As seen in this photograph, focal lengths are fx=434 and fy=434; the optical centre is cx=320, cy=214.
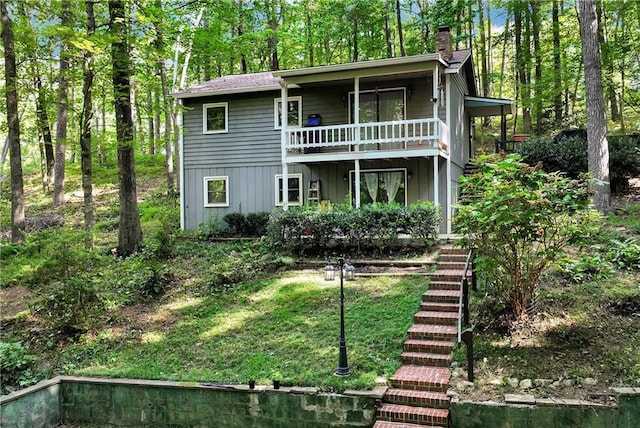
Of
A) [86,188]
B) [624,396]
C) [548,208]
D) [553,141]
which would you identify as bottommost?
[624,396]

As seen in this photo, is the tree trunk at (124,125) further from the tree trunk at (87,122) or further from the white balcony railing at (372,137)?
the white balcony railing at (372,137)

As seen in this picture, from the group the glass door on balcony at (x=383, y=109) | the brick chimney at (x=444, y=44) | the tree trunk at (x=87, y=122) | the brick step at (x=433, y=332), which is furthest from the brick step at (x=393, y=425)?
the brick chimney at (x=444, y=44)

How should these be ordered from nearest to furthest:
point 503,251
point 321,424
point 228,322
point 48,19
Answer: point 321,424 < point 503,251 < point 228,322 < point 48,19

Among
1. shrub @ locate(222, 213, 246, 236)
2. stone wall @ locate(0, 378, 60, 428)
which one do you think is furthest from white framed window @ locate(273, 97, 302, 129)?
stone wall @ locate(0, 378, 60, 428)

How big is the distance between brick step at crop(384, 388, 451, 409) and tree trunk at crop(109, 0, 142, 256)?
31.3ft

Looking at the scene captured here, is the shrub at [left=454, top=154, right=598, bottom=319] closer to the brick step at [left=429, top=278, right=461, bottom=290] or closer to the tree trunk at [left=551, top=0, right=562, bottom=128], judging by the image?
the brick step at [left=429, top=278, right=461, bottom=290]

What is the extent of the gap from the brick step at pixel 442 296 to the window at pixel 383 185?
616 cm

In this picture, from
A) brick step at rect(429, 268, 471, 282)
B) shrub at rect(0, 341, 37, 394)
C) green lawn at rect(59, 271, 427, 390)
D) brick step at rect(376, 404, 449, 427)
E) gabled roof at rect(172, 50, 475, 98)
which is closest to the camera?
brick step at rect(376, 404, 449, 427)

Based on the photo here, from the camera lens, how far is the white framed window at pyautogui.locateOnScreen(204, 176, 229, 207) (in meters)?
16.3

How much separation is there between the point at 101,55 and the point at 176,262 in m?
6.16

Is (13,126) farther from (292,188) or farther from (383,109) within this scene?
(383,109)

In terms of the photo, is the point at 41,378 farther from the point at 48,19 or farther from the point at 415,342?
the point at 48,19

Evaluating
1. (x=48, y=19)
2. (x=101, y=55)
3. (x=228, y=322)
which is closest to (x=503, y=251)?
(x=228, y=322)

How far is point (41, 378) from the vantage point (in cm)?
746
